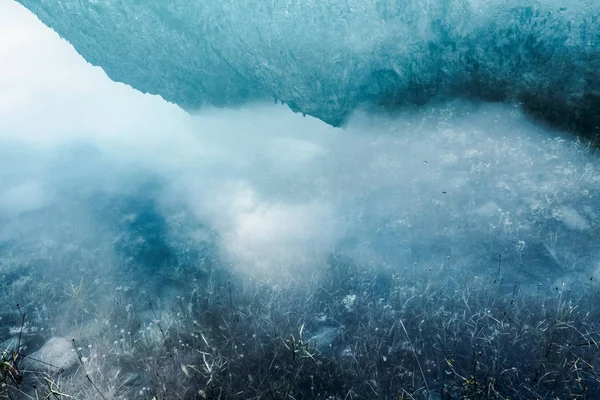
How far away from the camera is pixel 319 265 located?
5867mm

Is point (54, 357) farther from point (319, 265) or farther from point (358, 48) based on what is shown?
point (358, 48)

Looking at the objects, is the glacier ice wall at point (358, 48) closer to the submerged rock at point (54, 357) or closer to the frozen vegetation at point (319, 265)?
the frozen vegetation at point (319, 265)

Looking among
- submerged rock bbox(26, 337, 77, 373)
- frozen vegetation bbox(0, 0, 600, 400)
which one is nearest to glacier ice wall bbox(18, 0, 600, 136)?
frozen vegetation bbox(0, 0, 600, 400)

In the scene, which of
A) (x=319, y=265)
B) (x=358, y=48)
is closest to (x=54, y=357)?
(x=319, y=265)

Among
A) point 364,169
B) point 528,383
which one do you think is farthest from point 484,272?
point 364,169

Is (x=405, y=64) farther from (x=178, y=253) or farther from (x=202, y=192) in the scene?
(x=178, y=253)

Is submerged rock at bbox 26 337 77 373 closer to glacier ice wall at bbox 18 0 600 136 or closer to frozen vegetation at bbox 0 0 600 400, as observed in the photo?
frozen vegetation at bbox 0 0 600 400

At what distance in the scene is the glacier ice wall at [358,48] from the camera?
7141mm

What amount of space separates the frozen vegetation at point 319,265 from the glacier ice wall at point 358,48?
0.37m

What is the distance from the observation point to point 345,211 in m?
6.88

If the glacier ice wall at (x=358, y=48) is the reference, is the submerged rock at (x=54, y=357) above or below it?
below

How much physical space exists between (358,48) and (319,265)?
186 inches

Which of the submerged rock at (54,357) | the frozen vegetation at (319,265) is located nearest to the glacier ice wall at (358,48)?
the frozen vegetation at (319,265)

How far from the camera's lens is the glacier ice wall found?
714 centimetres
